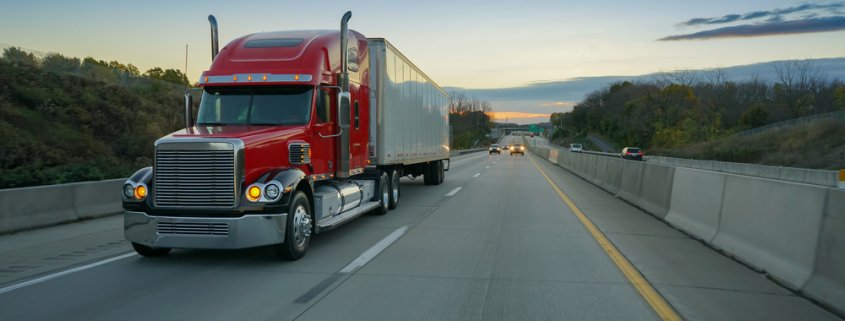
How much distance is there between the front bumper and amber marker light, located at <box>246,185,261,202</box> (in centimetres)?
23

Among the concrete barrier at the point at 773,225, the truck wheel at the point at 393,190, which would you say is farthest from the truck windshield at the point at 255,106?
the concrete barrier at the point at 773,225

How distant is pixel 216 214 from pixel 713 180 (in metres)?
7.45

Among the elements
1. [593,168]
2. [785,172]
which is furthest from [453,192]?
[785,172]

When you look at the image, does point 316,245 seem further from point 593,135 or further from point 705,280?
point 593,135

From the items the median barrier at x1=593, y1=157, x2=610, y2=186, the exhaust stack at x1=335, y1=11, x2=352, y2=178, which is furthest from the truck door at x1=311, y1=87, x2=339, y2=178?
the median barrier at x1=593, y1=157, x2=610, y2=186

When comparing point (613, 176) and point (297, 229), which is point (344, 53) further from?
point (613, 176)

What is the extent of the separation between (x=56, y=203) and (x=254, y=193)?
5.77 m

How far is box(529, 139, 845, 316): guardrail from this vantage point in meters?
5.88

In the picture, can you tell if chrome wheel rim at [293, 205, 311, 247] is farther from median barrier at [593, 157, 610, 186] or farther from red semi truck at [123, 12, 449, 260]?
median barrier at [593, 157, 610, 186]

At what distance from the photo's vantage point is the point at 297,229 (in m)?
8.01

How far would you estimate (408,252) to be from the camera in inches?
334

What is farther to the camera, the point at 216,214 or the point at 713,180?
the point at 713,180

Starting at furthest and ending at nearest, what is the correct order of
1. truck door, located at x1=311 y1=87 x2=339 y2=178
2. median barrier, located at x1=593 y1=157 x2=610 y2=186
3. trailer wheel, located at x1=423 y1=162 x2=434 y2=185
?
median barrier, located at x1=593 y1=157 x2=610 y2=186 < trailer wheel, located at x1=423 y1=162 x2=434 y2=185 < truck door, located at x1=311 y1=87 x2=339 y2=178

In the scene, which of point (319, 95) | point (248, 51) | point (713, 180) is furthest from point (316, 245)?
point (713, 180)
